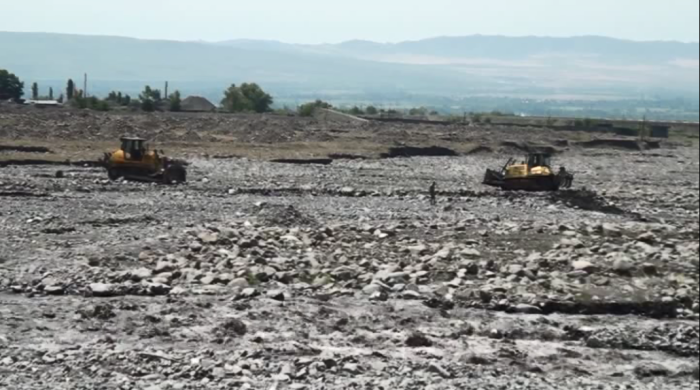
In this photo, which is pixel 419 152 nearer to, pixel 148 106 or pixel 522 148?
pixel 522 148

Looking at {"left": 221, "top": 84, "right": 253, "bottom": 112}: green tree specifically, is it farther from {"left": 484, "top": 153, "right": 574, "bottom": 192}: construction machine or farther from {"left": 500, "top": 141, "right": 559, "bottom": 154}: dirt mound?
{"left": 500, "top": 141, "right": 559, "bottom": 154}: dirt mound

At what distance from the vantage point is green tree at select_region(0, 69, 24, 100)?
6.12 m

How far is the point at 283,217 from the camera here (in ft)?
46.1

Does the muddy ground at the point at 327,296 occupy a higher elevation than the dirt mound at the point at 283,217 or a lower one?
lower

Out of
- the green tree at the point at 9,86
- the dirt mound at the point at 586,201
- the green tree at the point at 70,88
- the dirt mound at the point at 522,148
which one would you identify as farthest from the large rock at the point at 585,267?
the dirt mound at the point at 522,148

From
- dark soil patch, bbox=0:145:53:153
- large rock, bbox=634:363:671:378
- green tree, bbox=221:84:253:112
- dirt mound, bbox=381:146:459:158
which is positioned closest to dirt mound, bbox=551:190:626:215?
green tree, bbox=221:84:253:112

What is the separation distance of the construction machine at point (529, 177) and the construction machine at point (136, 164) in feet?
25.3

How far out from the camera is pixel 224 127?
29.3 metres

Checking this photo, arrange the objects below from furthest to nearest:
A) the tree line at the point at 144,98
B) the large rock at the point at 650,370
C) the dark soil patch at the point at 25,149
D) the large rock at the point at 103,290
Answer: the dark soil patch at the point at 25,149, the large rock at the point at 103,290, the large rock at the point at 650,370, the tree line at the point at 144,98

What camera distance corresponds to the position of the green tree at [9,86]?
20.1 ft

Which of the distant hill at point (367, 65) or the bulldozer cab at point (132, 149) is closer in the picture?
the distant hill at point (367, 65)

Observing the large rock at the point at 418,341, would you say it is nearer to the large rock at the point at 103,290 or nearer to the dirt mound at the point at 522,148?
the large rock at the point at 103,290

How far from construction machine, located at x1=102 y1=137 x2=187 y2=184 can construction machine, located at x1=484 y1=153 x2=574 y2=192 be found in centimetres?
770

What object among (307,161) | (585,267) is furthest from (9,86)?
(307,161)
